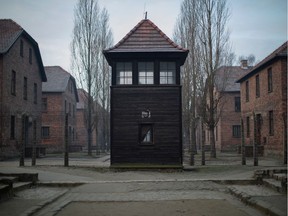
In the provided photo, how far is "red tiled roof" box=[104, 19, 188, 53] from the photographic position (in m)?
18.1

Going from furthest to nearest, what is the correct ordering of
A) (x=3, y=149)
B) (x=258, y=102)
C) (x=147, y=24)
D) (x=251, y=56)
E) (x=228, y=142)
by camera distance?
1. (x=251, y=56)
2. (x=228, y=142)
3. (x=258, y=102)
4. (x=3, y=149)
5. (x=147, y=24)

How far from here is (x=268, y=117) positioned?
2762cm

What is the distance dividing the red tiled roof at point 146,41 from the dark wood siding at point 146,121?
77.7 inches

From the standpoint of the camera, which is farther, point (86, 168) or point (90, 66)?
point (90, 66)

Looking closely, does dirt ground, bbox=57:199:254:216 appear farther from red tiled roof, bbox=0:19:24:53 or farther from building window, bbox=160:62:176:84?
red tiled roof, bbox=0:19:24:53

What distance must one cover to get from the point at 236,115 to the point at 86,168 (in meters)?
30.0

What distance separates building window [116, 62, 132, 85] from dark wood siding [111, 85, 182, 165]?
1.15 ft

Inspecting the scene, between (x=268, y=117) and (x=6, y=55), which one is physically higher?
(x=6, y=55)

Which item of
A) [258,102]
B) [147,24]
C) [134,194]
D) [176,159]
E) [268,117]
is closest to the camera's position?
[134,194]

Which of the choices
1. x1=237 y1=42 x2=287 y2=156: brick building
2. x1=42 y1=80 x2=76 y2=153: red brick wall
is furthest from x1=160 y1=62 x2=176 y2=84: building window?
x1=42 y1=80 x2=76 y2=153: red brick wall

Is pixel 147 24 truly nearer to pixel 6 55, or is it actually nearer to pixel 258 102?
pixel 6 55

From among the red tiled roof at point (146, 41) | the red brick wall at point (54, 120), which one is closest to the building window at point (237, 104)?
the red brick wall at point (54, 120)

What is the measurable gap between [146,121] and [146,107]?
2.32 ft

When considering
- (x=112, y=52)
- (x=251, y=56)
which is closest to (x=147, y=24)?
(x=112, y=52)
